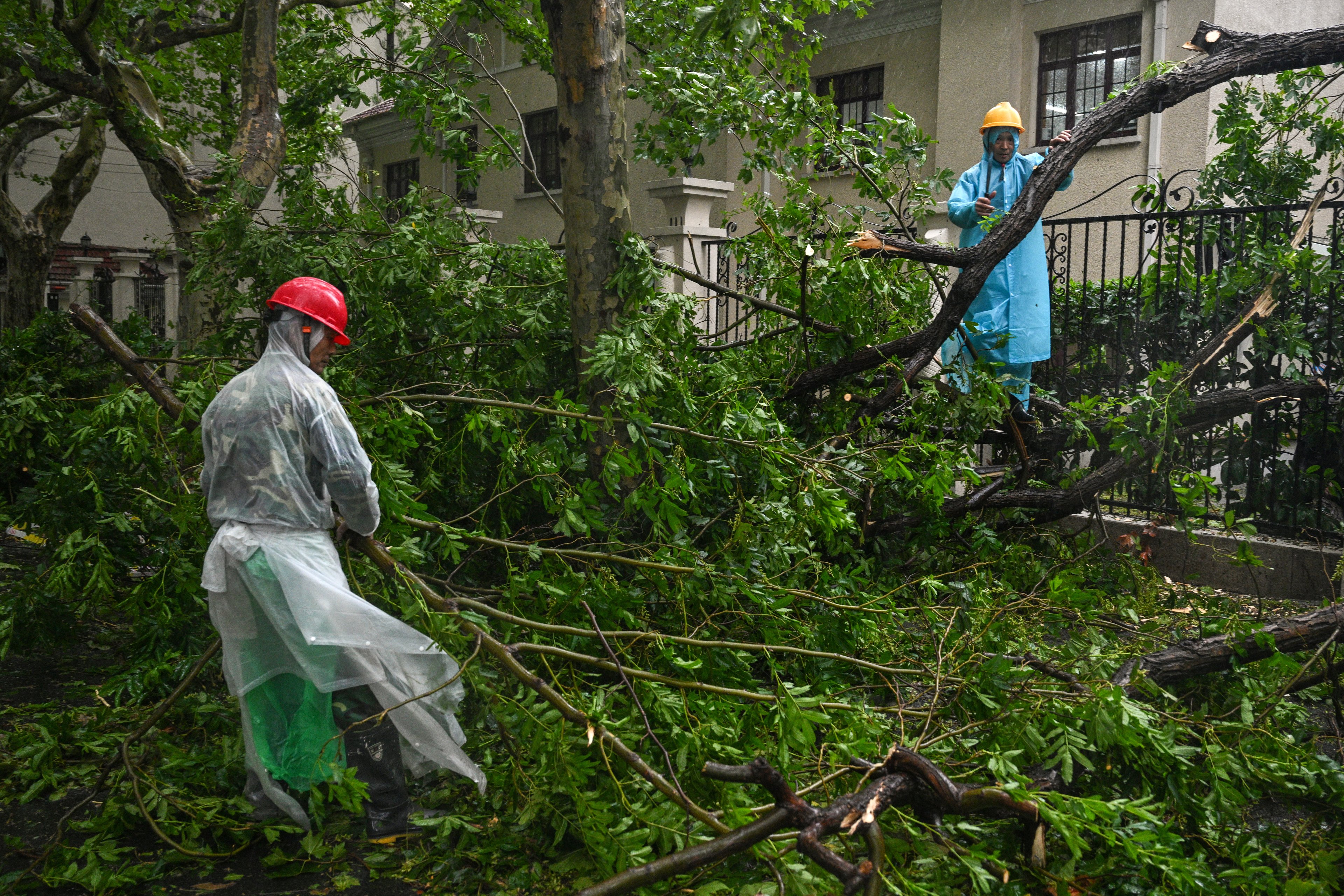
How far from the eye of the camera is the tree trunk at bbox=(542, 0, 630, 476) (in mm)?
4668

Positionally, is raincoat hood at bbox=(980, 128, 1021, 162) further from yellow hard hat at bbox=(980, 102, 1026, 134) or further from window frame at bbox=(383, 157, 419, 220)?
window frame at bbox=(383, 157, 419, 220)

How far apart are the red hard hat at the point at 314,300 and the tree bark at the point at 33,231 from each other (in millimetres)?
11849

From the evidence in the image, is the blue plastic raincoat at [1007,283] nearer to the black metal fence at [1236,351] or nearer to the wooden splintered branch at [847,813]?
the black metal fence at [1236,351]

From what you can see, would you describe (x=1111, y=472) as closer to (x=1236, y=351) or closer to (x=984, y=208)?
(x=1236, y=351)

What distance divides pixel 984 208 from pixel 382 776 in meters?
5.01

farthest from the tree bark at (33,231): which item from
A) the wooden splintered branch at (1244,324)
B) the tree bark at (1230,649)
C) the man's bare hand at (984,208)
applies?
the tree bark at (1230,649)

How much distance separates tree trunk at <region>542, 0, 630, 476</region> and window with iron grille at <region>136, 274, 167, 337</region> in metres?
15.3

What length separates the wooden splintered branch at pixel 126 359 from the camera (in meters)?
4.30

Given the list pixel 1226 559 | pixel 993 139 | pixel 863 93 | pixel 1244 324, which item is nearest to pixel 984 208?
pixel 993 139

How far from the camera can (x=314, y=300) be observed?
140 inches

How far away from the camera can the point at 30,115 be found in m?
13.7

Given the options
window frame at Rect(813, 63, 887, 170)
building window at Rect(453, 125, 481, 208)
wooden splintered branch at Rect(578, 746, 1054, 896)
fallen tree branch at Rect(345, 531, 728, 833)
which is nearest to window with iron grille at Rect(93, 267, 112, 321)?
window frame at Rect(813, 63, 887, 170)

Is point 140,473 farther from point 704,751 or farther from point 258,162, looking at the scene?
point 258,162

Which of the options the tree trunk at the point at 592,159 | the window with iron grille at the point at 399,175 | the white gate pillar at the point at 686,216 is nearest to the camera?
the tree trunk at the point at 592,159
